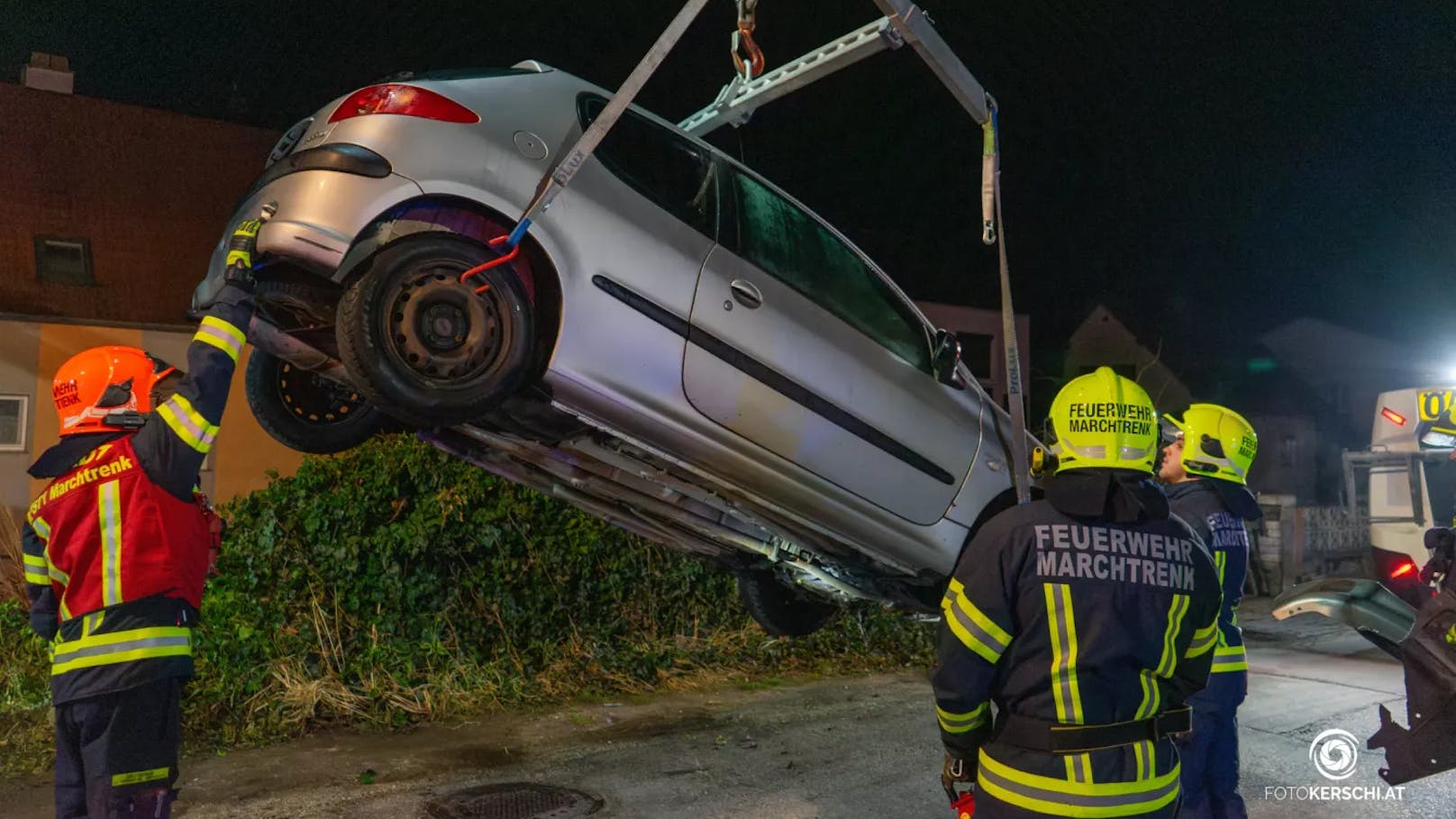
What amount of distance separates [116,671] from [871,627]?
238 inches

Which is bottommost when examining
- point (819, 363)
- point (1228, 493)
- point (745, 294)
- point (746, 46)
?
point (1228, 493)

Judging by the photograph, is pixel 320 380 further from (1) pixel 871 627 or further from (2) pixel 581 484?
(1) pixel 871 627

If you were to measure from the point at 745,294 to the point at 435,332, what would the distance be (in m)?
1.20

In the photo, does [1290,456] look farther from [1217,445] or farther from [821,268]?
[821,268]

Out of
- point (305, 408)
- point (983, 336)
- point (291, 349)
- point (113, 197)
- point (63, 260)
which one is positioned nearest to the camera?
point (291, 349)

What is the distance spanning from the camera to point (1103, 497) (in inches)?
95.6

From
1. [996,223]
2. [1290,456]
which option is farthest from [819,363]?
[1290,456]

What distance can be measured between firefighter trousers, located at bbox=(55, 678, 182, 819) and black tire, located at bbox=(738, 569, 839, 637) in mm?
2916

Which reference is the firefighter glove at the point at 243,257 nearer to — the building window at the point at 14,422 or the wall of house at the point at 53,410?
the wall of house at the point at 53,410

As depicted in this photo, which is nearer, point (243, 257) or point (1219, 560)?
point (243, 257)

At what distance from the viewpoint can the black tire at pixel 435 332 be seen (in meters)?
3.06

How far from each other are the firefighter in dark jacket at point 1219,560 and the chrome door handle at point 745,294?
176 centimetres

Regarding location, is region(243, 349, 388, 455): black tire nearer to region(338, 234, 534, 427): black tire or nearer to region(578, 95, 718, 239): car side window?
region(338, 234, 534, 427): black tire

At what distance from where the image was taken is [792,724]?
6.11m
